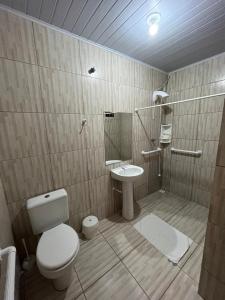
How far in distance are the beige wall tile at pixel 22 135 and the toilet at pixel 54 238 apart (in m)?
0.54

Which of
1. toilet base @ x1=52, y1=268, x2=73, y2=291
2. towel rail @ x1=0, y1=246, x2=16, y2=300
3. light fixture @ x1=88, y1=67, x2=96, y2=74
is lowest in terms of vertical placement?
toilet base @ x1=52, y1=268, x2=73, y2=291

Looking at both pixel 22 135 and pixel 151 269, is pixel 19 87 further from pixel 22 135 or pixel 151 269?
pixel 151 269

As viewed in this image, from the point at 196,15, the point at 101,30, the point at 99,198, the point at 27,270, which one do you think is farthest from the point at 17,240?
the point at 196,15

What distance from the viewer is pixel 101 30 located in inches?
58.8

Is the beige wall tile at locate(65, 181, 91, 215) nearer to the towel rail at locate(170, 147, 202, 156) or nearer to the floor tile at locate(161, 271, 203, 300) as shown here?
the floor tile at locate(161, 271, 203, 300)

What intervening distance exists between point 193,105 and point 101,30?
1912 millimetres

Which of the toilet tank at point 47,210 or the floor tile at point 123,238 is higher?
the toilet tank at point 47,210

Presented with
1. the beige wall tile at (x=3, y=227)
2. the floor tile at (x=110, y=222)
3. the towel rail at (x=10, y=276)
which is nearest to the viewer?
the towel rail at (x=10, y=276)

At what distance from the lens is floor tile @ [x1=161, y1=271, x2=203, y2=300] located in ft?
4.01

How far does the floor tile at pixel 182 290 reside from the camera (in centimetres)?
122

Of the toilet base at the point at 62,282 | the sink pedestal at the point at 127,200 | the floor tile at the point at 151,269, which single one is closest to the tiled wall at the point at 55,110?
the sink pedestal at the point at 127,200

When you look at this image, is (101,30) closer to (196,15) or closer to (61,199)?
(196,15)

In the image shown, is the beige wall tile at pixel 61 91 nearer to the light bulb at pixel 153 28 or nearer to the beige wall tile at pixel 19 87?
the beige wall tile at pixel 19 87

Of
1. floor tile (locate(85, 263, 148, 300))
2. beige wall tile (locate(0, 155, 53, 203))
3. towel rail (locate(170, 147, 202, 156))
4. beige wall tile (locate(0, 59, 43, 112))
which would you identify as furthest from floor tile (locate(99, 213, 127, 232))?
beige wall tile (locate(0, 59, 43, 112))
